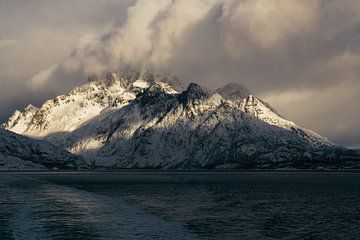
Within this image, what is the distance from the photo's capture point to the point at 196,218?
112312mm

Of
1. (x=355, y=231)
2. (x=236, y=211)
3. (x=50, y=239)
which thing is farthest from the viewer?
(x=236, y=211)

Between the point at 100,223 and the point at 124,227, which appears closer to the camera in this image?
the point at 124,227

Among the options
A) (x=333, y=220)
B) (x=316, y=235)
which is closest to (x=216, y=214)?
(x=333, y=220)

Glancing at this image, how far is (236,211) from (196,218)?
63.1ft

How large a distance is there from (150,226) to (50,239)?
2171 cm

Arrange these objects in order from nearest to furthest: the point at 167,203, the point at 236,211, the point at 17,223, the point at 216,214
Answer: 1. the point at 17,223
2. the point at 216,214
3. the point at 236,211
4. the point at 167,203

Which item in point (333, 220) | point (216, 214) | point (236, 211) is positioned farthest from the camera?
point (236, 211)

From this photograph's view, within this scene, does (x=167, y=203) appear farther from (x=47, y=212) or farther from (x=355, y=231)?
(x=355, y=231)

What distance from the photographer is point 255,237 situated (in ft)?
282

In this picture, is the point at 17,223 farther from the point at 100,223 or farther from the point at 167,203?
the point at 167,203

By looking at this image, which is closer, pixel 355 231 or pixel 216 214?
pixel 355 231

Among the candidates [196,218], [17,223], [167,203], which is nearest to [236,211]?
[196,218]

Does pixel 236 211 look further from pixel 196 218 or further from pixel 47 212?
pixel 47 212

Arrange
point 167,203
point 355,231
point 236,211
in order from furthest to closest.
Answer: point 167,203
point 236,211
point 355,231
